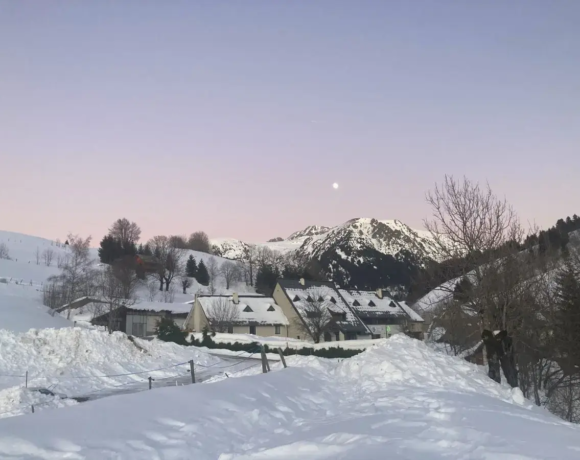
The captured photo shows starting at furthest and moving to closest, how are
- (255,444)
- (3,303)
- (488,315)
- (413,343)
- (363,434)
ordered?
(3,303) < (488,315) < (413,343) < (255,444) < (363,434)

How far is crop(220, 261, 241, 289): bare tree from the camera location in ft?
467

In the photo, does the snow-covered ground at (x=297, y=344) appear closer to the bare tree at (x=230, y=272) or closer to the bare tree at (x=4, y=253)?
the bare tree at (x=230, y=272)

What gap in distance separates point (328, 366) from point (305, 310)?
41.8m

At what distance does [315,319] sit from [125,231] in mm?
100557

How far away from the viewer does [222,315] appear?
61781 millimetres

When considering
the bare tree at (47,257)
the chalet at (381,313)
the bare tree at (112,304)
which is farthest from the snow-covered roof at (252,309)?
the bare tree at (47,257)

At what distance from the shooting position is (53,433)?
6.55 meters

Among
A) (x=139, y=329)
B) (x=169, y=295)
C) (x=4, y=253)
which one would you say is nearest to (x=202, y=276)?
(x=169, y=295)

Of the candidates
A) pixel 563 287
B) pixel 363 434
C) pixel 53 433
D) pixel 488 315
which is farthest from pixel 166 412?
pixel 563 287

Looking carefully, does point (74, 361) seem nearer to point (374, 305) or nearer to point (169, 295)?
point (374, 305)

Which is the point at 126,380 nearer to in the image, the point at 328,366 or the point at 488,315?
the point at 328,366

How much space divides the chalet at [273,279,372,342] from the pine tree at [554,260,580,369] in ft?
105

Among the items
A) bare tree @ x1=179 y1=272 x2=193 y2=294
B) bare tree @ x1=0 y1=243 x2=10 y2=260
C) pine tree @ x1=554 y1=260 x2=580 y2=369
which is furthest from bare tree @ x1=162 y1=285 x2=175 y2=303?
pine tree @ x1=554 y1=260 x2=580 y2=369

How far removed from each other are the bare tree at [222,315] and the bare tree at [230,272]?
73.5 m
